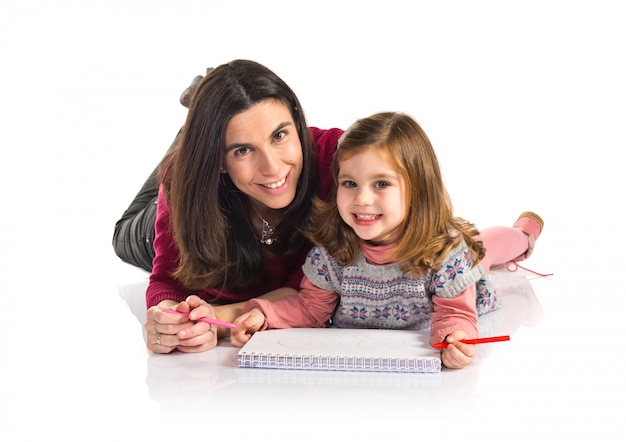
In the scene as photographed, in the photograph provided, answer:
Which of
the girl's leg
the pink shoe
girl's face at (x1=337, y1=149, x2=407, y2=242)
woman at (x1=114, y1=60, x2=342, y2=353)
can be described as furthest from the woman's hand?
the pink shoe

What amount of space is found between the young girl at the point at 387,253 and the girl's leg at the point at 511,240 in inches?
23.7

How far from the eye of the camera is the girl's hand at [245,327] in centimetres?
229

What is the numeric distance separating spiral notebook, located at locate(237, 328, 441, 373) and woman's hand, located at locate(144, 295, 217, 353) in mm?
139

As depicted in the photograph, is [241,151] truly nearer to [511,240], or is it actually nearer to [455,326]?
[455,326]

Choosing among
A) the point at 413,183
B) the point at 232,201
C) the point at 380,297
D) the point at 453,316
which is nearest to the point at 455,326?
the point at 453,316

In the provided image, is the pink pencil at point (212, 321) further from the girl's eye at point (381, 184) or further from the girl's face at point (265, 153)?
the girl's eye at point (381, 184)

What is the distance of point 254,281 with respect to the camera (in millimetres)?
2590

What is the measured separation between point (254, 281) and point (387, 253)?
0.54 metres

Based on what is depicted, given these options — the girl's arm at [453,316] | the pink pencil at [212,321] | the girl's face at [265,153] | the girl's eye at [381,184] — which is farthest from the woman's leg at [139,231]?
the girl's arm at [453,316]

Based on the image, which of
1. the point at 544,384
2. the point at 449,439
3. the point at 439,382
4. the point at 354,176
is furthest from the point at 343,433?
the point at 354,176

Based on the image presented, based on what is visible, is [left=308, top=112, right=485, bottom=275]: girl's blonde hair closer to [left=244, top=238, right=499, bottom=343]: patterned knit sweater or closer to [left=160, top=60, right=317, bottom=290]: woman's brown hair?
[left=244, top=238, right=499, bottom=343]: patterned knit sweater

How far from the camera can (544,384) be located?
6.52ft

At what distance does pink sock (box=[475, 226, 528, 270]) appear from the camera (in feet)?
9.60

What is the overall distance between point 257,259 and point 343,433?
89cm
